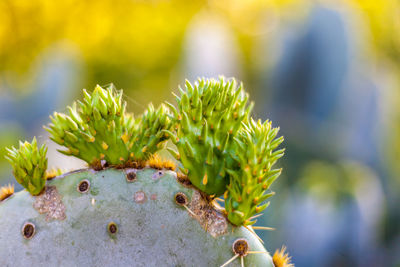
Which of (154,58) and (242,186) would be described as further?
(154,58)

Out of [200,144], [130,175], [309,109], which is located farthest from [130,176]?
[309,109]

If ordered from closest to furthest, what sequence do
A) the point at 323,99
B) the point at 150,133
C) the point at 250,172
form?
1. the point at 250,172
2. the point at 150,133
3. the point at 323,99

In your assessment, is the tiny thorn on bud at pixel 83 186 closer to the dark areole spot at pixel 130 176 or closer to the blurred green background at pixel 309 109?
the dark areole spot at pixel 130 176

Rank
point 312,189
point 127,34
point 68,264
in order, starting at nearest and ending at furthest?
point 68,264, point 312,189, point 127,34

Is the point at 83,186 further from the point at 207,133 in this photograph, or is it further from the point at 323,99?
the point at 323,99

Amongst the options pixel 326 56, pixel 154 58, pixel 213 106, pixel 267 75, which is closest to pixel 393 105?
pixel 326 56

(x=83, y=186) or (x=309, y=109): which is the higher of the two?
(x=83, y=186)

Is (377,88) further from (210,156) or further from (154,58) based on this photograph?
(154,58)

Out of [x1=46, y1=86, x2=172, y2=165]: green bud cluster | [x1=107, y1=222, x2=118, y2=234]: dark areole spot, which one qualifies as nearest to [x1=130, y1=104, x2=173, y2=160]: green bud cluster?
[x1=46, y1=86, x2=172, y2=165]: green bud cluster

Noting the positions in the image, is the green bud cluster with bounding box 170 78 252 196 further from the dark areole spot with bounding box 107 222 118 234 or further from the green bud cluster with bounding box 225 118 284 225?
the dark areole spot with bounding box 107 222 118 234
